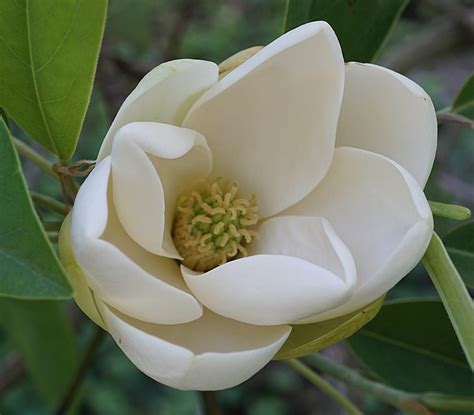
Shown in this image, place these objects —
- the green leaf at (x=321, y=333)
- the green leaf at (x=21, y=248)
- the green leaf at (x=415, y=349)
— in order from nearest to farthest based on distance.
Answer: the green leaf at (x=21, y=248), the green leaf at (x=321, y=333), the green leaf at (x=415, y=349)

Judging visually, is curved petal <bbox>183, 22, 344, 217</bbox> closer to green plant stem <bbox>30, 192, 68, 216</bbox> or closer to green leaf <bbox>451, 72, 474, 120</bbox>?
green plant stem <bbox>30, 192, 68, 216</bbox>

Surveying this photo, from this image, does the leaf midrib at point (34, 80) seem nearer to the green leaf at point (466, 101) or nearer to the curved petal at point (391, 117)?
the curved petal at point (391, 117)

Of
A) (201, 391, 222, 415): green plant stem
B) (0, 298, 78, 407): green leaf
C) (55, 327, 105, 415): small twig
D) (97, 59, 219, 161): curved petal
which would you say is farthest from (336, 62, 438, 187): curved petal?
(0, 298, 78, 407): green leaf

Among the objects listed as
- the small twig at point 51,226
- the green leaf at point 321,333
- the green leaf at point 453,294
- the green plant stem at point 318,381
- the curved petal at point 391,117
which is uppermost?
the curved petal at point 391,117

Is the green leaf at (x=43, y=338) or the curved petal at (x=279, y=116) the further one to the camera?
the green leaf at (x=43, y=338)

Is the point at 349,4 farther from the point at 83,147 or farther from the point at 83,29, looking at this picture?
the point at 83,147

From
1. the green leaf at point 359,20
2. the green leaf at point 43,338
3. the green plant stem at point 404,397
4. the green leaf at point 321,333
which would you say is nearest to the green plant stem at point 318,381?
the green plant stem at point 404,397

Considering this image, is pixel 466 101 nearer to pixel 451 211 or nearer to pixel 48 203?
pixel 451 211
